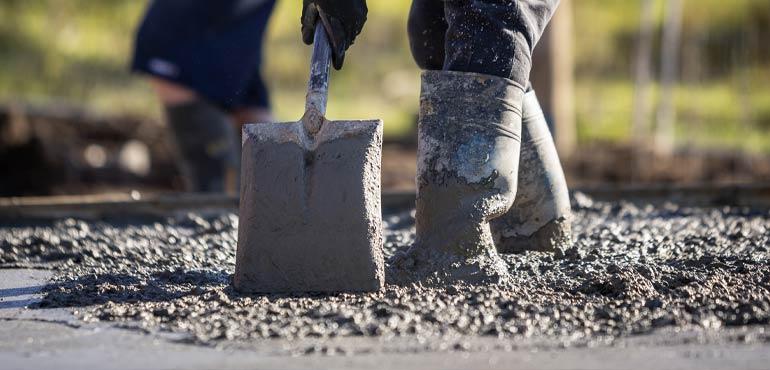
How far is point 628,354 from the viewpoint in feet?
5.83

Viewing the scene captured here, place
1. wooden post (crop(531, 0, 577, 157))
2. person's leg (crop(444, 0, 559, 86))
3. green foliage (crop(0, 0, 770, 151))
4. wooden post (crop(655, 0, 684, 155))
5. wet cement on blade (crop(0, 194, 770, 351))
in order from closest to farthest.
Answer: wet cement on blade (crop(0, 194, 770, 351)), person's leg (crop(444, 0, 559, 86)), wooden post (crop(531, 0, 577, 157)), wooden post (crop(655, 0, 684, 155)), green foliage (crop(0, 0, 770, 151))

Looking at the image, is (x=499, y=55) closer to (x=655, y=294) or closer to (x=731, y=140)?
(x=655, y=294)

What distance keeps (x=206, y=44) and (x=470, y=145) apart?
275cm

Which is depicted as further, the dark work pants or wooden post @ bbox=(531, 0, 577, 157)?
wooden post @ bbox=(531, 0, 577, 157)

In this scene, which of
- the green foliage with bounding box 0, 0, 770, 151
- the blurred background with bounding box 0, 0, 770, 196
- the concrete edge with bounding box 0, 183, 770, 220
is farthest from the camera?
the green foliage with bounding box 0, 0, 770, 151

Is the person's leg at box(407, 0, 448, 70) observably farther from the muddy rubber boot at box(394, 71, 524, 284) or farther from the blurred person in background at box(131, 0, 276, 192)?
the blurred person in background at box(131, 0, 276, 192)

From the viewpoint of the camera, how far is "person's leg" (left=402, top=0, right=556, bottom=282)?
2.28 m

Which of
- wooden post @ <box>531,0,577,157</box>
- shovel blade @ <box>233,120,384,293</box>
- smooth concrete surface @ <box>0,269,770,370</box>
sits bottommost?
smooth concrete surface @ <box>0,269,770,370</box>

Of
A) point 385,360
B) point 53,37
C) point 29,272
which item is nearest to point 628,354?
point 385,360

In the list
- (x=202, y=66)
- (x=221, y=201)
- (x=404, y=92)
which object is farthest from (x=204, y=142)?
(x=404, y=92)

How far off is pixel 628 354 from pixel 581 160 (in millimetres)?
6328

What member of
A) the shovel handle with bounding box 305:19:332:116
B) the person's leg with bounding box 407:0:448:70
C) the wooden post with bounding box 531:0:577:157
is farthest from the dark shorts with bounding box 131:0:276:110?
the shovel handle with bounding box 305:19:332:116

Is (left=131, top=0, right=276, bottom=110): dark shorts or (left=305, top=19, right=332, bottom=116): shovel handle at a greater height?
(left=131, top=0, right=276, bottom=110): dark shorts

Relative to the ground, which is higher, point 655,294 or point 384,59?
point 384,59
